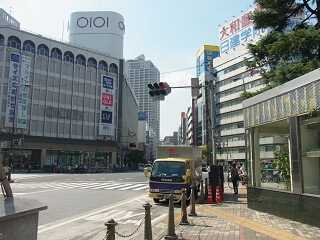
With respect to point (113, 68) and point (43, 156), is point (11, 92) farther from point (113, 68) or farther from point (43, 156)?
point (113, 68)

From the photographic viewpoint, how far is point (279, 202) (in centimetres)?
1006

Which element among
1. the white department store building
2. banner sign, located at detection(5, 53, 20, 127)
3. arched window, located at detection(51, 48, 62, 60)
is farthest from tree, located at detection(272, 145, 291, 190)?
arched window, located at detection(51, 48, 62, 60)

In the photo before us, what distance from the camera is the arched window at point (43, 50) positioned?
65150 mm

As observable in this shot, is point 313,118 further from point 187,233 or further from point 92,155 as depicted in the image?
point 92,155

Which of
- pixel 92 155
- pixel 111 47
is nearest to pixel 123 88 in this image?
pixel 111 47

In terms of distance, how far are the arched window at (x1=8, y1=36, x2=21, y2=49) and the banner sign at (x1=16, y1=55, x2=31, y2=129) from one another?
7.78ft

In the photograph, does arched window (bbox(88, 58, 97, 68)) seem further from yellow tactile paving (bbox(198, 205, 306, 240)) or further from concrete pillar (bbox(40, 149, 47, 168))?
yellow tactile paving (bbox(198, 205, 306, 240))

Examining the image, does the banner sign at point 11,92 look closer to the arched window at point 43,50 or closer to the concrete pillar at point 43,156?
the arched window at point 43,50

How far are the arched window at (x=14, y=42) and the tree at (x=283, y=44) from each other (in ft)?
186

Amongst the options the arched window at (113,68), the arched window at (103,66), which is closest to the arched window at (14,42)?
the arched window at (103,66)

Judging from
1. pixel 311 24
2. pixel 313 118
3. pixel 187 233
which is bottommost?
pixel 187 233

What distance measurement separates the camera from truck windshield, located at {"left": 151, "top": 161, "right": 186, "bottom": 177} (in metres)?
15.3

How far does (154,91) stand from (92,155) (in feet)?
195

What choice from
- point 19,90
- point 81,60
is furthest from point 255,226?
point 81,60
